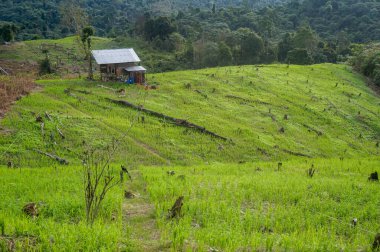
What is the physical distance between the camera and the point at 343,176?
71.6ft

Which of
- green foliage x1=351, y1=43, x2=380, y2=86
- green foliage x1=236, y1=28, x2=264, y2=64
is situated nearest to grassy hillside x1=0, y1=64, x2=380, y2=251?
green foliage x1=351, y1=43, x2=380, y2=86

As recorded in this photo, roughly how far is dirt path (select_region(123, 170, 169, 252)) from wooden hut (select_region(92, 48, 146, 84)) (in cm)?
2901

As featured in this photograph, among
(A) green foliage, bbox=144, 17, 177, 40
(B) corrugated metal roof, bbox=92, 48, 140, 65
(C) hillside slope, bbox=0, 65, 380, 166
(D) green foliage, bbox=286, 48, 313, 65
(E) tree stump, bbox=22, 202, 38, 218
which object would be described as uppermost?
(A) green foliage, bbox=144, 17, 177, 40

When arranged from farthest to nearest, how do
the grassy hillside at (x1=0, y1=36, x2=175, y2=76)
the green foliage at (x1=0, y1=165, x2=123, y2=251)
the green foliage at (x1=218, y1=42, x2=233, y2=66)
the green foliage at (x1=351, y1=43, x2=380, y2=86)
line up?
1. the grassy hillside at (x1=0, y1=36, x2=175, y2=76)
2. the green foliage at (x1=218, y1=42, x2=233, y2=66)
3. the green foliage at (x1=351, y1=43, x2=380, y2=86)
4. the green foliage at (x1=0, y1=165, x2=123, y2=251)

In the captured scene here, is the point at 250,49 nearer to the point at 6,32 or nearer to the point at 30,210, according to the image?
the point at 6,32

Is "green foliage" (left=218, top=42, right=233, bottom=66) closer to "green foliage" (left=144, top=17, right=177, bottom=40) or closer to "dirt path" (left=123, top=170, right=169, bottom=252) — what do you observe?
"green foliage" (left=144, top=17, right=177, bottom=40)

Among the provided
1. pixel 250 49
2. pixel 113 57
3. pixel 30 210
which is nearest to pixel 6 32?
pixel 113 57

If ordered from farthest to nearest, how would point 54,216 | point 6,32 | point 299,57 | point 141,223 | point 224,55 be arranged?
point 6,32 < point 299,57 < point 224,55 < point 141,223 < point 54,216

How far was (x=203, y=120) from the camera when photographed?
3394cm

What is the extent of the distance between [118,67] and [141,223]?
1381 inches

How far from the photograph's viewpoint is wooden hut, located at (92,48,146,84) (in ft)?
144

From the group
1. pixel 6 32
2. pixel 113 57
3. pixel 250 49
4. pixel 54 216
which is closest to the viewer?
pixel 54 216

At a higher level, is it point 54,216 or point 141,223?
point 54,216

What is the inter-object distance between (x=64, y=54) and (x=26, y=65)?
44.0 feet
